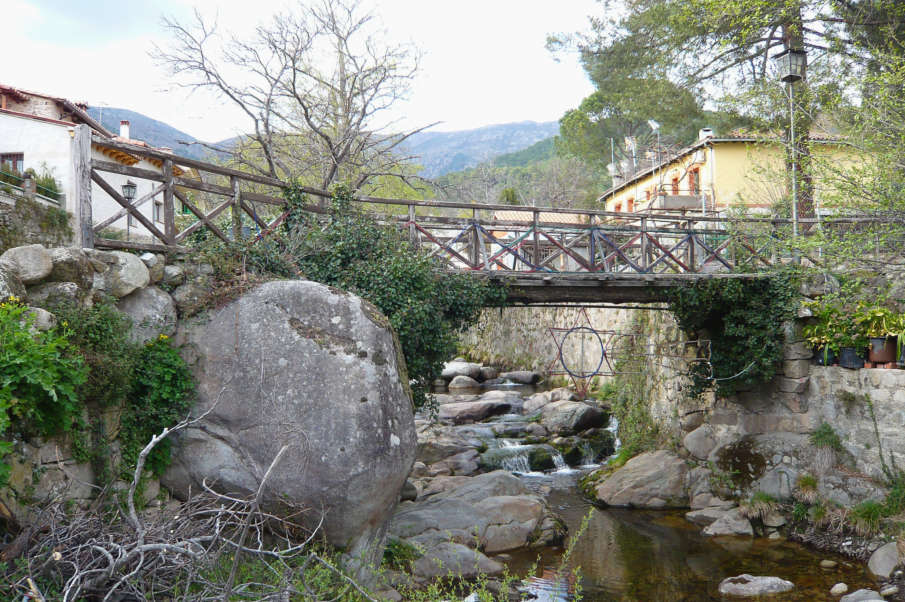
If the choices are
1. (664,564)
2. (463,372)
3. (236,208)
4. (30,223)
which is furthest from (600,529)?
(463,372)

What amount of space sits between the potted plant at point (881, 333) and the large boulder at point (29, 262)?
34.7ft

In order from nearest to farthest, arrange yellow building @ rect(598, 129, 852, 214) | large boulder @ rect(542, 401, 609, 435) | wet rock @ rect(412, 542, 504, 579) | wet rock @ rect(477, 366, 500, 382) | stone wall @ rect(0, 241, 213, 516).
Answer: stone wall @ rect(0, 241, 213, 516)
wet rock @ rect(412, 542, 504, 579)
large boulder @ rect(542, 401, 609, 435)
yellow building @ rect(598, 129, 852, 214)
wet rock @ rect(477, 366, 500, 382)

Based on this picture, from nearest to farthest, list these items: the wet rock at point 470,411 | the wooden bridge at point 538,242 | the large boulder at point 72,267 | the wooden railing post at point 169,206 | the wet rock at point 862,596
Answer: the large boulder at point 72,267 → the wooden railing post at point 169,206 → the wet rock at point 862,596 → the wooden bridge at point 538,242 → the wet rock at point 470,411

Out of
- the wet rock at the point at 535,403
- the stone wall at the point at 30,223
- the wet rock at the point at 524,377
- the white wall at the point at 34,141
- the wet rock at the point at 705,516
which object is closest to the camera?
the stone wall at the point at 30,223

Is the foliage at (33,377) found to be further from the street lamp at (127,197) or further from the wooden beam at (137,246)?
the street lamp at (127,197)

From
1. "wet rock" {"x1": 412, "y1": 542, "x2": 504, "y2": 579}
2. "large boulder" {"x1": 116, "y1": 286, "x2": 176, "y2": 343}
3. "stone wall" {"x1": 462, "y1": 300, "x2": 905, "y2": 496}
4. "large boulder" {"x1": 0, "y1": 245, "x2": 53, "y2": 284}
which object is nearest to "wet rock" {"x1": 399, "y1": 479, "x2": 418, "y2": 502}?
"wet rock" {"x1": 412, "y1": 542, "x2": 504, "y2": 579}

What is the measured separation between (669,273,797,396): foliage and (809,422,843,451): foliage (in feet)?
3.66

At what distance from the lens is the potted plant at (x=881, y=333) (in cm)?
955

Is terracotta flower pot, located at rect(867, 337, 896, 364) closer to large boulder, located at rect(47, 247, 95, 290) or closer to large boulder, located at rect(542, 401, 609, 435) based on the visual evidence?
large boulder, located at rect(542, 401, 609, 435)

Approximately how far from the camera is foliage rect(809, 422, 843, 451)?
10.5 m

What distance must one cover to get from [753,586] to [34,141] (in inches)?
760

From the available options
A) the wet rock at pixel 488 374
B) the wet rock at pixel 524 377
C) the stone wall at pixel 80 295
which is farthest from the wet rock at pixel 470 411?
the stone wall at pixel 80 295

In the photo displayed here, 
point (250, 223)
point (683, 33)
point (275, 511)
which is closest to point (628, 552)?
point (275, 511)

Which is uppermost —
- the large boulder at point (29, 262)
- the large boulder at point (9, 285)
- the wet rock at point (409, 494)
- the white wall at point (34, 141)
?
the white wall at point (34, 141)
